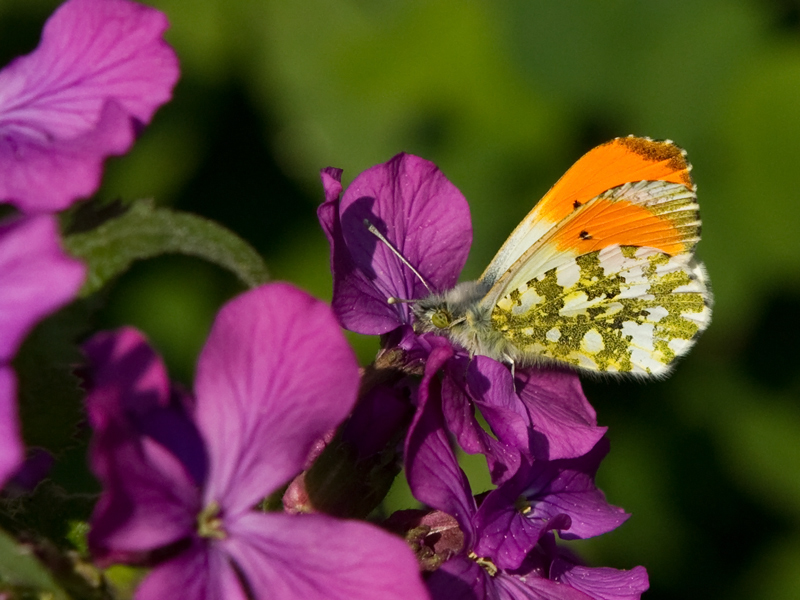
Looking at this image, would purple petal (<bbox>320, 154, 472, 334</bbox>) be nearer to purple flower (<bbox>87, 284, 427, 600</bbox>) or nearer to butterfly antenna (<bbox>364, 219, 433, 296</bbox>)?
butterfly antenna (<bbox>364, 219, 433, 296</bbox>)

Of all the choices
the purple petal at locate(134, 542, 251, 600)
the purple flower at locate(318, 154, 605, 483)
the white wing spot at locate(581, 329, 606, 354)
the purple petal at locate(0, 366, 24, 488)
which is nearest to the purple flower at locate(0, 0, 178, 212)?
the purple flower at locate(318, 154, 605, 483)

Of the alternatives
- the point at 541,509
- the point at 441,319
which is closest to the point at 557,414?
the point at 541,509

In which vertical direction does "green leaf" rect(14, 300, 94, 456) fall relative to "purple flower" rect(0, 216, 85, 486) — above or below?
below

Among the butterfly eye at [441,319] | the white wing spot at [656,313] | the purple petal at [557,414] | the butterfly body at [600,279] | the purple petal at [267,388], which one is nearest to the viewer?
the purple petal at [267,388]

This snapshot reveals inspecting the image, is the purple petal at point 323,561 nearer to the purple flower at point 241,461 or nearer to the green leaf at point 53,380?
the purple flower at point 241,461

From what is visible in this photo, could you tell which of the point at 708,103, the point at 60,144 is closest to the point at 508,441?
the point at 60,144

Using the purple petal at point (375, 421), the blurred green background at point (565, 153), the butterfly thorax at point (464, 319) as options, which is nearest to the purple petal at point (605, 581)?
the purple petal at point (375, 421)

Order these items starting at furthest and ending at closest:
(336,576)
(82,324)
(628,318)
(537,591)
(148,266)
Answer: (148,266), (628,318), (537,591), (82,324), (336,576)

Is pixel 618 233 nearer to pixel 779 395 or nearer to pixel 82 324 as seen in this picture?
pixel 82 324
